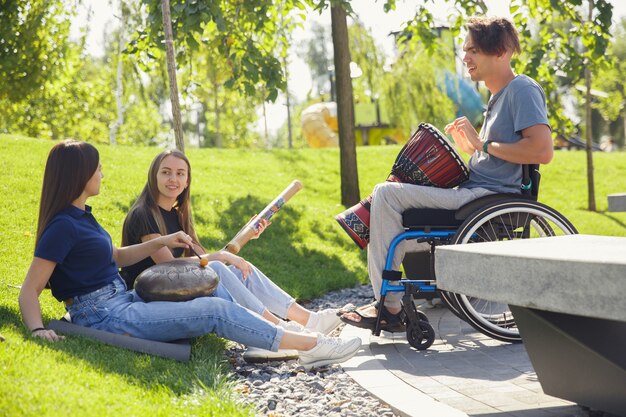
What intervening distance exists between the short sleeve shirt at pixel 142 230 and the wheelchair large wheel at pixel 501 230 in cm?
173

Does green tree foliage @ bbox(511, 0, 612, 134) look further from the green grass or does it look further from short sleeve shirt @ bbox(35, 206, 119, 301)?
short sleeve shirt @ bbox(35, 206, 119, 301)

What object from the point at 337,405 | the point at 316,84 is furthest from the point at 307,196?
the point at 316,84

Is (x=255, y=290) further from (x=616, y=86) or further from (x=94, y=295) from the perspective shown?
(x=616, y=86)

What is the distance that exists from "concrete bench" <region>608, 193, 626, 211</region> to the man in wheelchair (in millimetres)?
1775

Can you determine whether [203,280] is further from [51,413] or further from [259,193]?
[259,193]

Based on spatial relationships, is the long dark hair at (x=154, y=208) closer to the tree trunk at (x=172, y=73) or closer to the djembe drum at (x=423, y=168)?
the djembe drum at (x=423, y=168)

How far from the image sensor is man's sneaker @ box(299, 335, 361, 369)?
422 cm

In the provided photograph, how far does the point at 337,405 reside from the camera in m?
3.75

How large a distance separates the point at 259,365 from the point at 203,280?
0.61m

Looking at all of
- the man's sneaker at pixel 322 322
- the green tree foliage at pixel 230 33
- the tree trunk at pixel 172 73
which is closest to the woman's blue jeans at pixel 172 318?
the man's sneaker at pixel 322 322

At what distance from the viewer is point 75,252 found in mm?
4145

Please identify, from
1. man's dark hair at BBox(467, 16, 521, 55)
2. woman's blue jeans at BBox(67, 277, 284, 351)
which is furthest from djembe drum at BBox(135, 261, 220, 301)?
man's dark hair at BBox(467, 16, 521, 55)

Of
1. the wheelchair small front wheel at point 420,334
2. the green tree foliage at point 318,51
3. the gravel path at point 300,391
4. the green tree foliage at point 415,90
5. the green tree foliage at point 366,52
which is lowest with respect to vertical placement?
the gravel path at point 300,391

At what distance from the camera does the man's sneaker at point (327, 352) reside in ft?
13.8
